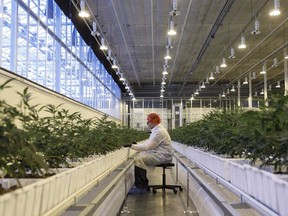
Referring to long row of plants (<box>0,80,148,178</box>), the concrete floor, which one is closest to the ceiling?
the concrete floor

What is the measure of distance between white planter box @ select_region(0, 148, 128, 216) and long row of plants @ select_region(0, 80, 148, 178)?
7cm

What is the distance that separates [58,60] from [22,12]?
8.78ft

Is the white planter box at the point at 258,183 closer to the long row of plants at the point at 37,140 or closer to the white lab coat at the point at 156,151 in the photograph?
the long row of plants at the point at 37,140

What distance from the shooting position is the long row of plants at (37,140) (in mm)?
1249

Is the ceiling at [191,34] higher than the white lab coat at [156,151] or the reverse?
higher

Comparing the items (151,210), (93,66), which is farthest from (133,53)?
(151,210)

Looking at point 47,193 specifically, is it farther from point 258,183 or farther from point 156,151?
point 156,151

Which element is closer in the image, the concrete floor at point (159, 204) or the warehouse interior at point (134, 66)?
the warehouse interior at point (134, 66)

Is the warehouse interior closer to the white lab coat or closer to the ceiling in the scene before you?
the ceiling

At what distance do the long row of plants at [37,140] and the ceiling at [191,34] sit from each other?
601cm

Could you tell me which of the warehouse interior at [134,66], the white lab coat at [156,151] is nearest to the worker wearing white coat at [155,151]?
the white lab coat at [156,151]

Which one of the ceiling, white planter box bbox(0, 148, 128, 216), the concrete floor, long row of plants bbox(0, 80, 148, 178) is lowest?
the concrete floor

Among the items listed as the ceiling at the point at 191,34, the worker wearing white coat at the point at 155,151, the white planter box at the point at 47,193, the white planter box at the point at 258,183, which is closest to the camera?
the white planter box at the point at 47,193

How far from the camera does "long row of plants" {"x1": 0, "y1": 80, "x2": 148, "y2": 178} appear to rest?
1249mm
